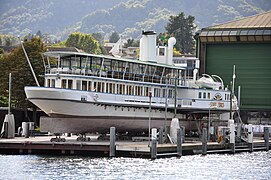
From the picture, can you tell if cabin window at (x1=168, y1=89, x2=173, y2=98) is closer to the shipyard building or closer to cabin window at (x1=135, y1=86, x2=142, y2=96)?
cabin window at (x1=135, y1=86, x2=142, y2=96)

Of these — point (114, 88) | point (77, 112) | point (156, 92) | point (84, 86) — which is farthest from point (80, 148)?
point (156, 92)

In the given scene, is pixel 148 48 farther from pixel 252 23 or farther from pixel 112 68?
pixel 252 23

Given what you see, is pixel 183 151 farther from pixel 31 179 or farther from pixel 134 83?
pixel 31 179

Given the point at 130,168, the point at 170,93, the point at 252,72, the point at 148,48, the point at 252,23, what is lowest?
the point at 130,168

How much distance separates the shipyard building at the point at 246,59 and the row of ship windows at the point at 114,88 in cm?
3022

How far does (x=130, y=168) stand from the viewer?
5794 centimetres

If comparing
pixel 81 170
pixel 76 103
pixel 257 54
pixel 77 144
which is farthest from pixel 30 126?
pixel 257 54

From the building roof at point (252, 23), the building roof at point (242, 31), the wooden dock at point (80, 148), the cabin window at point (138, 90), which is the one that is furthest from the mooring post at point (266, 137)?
the building roof at point (252, 23)

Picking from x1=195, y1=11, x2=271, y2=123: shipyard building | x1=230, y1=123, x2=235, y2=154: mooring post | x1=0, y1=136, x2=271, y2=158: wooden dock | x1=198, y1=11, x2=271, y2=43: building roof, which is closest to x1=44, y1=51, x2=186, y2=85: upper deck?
x1=0, y1=136, x2=271, y2=158: wooden dock

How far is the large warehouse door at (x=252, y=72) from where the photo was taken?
110 meters

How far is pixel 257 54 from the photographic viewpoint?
109938 mm

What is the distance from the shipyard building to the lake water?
4356cm

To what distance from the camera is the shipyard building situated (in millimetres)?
109625

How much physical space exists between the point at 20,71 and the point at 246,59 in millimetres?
33413
